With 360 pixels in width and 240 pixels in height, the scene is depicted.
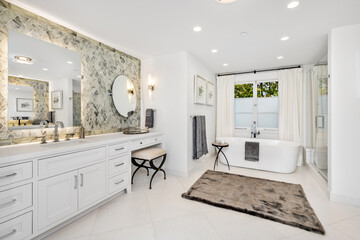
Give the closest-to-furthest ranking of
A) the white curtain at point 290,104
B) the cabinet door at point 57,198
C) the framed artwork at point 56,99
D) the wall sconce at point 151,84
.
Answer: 1. the cabinet door at point 57,198
2. the framed artwork at point 56,99
3. the wall sconce at point 151,84
4. the white curtain at point 290,104

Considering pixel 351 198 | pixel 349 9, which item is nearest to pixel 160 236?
pixel 351 198

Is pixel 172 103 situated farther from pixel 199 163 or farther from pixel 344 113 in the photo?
pixel 344 113

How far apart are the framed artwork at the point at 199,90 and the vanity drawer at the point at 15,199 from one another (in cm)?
268

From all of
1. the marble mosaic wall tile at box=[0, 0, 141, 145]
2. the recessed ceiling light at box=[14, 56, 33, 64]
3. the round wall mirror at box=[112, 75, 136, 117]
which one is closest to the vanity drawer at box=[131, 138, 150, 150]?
the marble mosaic wall tile at box=[0, 0, 141, 145]

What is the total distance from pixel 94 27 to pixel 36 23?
24.4 inches

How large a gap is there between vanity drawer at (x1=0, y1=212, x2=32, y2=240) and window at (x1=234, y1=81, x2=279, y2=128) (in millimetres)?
4379

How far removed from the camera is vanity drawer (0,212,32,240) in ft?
4.15

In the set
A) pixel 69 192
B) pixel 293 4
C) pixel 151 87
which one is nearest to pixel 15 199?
pixel 69 192

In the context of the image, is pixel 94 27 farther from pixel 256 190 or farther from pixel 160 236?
pixel 256 190

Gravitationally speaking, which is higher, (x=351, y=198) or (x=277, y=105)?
(x=277, y=105)

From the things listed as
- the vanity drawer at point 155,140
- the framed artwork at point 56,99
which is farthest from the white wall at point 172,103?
the framed artwork at point 56,99

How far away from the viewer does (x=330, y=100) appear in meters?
2.28

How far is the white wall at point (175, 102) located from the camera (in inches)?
119

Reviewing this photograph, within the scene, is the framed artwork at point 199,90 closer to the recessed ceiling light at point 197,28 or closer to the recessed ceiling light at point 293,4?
the recessed ceiling light at point 197,28
